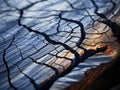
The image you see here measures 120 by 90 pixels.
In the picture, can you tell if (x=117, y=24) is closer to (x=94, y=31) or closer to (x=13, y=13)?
(x=94, y=31)

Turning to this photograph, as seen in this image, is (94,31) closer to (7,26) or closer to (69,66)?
(69,66)

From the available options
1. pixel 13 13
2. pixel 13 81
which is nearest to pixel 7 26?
pixel 13 13

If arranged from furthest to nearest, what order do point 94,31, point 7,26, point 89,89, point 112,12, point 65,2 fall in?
point 65,2 < point 7,26 < point 112,12 < point 94,31 < point 89,89

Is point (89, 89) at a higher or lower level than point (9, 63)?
lower

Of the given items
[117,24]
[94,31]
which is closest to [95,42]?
[94,31]

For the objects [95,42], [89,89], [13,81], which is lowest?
[89,89]

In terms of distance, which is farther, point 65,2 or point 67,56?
point 65,2

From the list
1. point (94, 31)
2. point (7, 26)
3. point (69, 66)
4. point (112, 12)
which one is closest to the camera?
point (69, 66)
